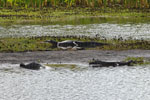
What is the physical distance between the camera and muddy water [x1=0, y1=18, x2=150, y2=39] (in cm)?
3781

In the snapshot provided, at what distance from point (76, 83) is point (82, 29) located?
2271cm

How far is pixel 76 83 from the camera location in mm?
19812

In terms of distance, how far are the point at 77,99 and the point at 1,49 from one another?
12.7 meters

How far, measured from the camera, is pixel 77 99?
1689cm

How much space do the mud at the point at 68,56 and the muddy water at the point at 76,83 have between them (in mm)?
1968

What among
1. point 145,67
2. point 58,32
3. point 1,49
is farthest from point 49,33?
point 145,67

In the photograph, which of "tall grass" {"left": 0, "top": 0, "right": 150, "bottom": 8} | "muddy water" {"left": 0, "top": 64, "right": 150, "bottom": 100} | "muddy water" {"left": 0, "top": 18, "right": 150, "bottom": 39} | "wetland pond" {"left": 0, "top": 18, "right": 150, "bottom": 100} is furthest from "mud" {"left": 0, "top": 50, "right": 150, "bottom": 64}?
"tall grass" {"left": 0, "top": 0, "right": 150, "bottom": 8}

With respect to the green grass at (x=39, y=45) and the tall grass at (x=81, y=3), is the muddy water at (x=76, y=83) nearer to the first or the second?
the green grass at (x=39, y=45)

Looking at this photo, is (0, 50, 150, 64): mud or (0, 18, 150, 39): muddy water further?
(0, 18, 150, 39): muddy water

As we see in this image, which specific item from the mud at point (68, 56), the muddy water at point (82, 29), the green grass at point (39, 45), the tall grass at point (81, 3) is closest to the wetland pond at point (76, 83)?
the mud at point (68, 56)

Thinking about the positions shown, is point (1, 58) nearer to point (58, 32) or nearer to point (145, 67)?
point (145, 67)

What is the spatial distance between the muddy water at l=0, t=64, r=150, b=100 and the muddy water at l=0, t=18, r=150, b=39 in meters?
13.8

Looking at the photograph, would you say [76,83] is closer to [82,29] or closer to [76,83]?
[76,83]

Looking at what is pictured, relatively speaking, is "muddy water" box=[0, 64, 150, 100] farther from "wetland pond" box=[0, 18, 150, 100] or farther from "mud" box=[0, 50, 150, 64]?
"mud" box=[0, 50, 150, 64]
